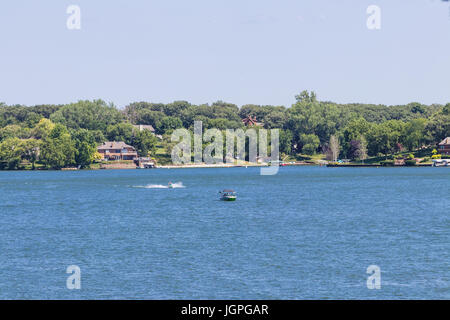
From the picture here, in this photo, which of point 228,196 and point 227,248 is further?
point 228,196

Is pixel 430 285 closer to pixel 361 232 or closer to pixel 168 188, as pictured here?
pixel 361 232

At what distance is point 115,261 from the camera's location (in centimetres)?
5497

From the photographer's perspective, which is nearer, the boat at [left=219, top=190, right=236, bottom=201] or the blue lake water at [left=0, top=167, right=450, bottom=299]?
the blue lake water at [left=0, top=167, right=450, bottom=299]

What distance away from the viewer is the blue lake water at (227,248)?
146 ft

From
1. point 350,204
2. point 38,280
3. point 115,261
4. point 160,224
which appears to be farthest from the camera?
point 350,204

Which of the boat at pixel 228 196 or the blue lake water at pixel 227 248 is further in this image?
the boat at pixel 228 196

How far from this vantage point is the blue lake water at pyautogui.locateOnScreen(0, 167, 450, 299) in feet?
146

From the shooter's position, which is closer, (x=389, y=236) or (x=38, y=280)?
(x=38, y=280)

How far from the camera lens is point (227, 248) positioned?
61312 millimetres
